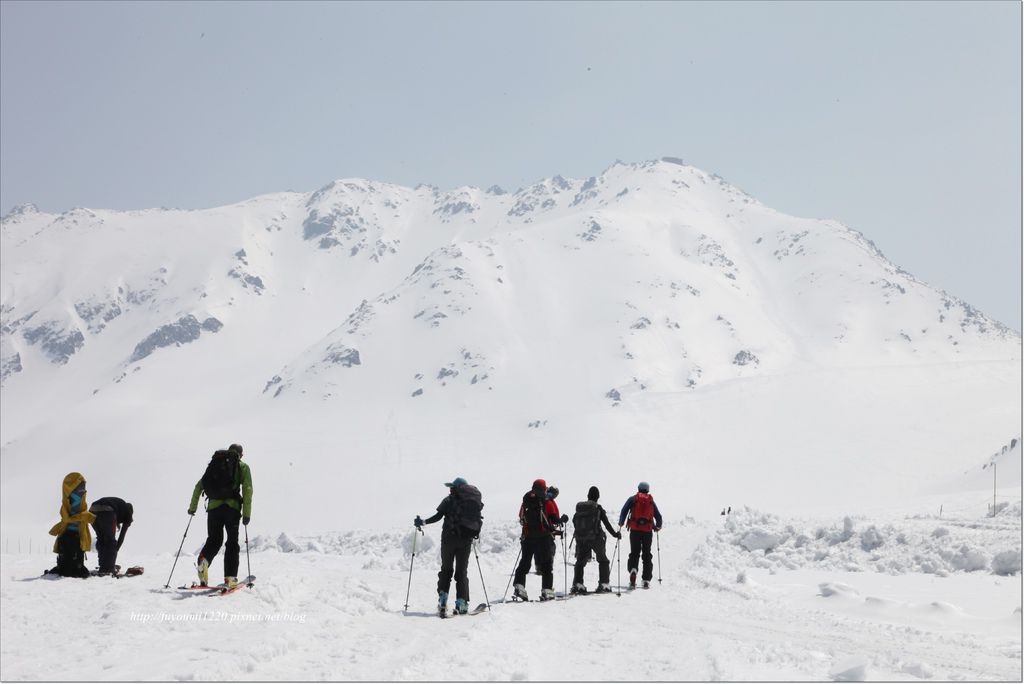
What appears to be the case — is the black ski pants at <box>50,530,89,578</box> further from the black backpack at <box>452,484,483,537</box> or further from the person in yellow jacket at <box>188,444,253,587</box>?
the black backpack at <box>452,484,483,537</box>

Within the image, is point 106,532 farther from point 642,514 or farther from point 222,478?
point 642,514

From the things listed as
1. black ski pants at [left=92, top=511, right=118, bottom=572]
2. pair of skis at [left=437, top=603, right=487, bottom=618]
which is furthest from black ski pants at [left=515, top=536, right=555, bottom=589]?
black ski pants at [left=92, top=511, right=118, bottom=572]

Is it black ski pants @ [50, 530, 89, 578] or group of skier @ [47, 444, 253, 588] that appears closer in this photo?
group of skier @ [47, 444, 253, 588]

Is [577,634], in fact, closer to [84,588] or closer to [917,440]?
[84,588]

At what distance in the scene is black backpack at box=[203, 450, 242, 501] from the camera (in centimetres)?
1145

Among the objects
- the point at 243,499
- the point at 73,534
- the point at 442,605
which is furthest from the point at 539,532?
the point at 73,534

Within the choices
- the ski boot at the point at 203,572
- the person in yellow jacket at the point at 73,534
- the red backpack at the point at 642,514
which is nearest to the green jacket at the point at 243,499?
the ski boot at the point at 203,572

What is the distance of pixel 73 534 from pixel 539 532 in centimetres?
738

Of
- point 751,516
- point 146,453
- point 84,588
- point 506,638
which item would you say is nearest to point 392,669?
point 506,638

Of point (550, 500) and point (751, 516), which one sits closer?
point (550, 500)

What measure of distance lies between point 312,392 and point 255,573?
18570cm

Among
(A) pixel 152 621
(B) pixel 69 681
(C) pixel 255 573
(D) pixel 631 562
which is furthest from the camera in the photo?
(D) pixel 631 562

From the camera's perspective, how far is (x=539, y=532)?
44.5 feet

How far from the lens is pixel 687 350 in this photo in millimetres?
197750
